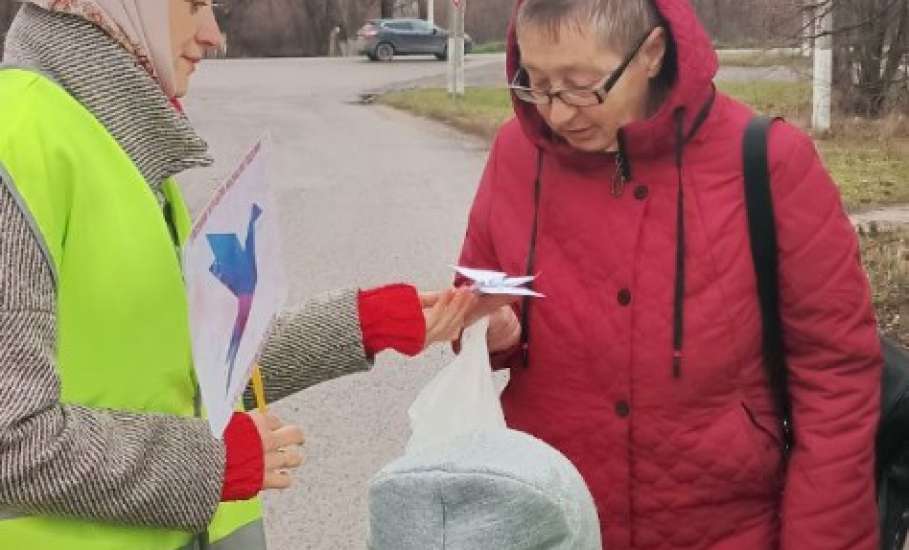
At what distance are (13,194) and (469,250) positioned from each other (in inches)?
43.2

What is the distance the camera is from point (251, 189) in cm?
180

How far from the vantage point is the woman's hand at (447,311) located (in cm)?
229

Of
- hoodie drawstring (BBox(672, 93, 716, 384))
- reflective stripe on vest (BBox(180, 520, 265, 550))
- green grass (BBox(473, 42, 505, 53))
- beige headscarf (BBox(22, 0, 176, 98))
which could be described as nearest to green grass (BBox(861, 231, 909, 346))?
hoodie drawstring (BBox(672, 93, 716, 384))

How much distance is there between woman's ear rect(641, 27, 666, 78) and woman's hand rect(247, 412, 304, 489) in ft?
2.81

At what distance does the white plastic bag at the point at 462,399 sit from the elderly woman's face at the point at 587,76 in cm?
38

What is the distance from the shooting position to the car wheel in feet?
127

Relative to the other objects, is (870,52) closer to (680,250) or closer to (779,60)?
(779,60)

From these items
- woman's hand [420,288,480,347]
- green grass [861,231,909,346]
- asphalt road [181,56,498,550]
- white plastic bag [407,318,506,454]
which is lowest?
asphalt road [181,56,498,550]

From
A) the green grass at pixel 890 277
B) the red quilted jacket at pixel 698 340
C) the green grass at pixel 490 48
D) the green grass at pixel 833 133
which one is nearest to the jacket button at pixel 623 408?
the red quilted jacket at pixel 698 340

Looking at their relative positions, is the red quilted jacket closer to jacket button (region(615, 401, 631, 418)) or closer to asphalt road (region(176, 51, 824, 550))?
jacket button (region(615, 401, 631, 418))

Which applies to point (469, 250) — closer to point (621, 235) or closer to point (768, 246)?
point (621, 235)

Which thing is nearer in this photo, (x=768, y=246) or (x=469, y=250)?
(x=768, y=246)

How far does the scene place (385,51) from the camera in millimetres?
38781

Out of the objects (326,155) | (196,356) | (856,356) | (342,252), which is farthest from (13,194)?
(326,155)
